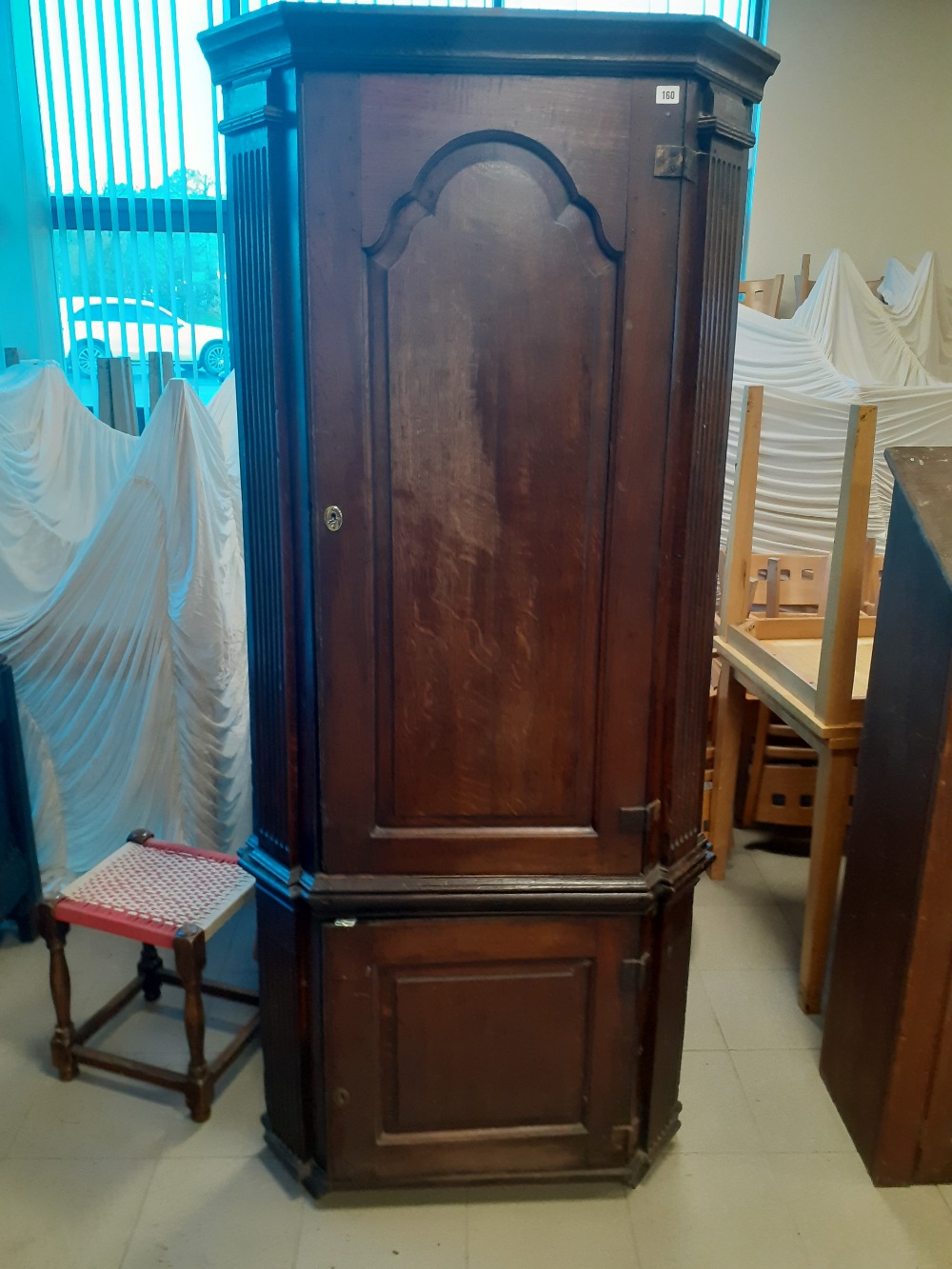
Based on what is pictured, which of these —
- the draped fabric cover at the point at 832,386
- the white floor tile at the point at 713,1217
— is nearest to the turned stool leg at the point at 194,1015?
the white floor tile at the point at 713,1217

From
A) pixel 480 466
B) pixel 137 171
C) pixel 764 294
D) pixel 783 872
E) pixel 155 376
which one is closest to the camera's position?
pixel 480 466

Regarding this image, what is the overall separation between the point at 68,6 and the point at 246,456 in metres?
3.90

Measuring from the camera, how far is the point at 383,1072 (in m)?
1.64

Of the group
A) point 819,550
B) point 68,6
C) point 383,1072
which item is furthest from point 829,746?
point 68,6

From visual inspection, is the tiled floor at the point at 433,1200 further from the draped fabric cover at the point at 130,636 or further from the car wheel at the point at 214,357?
the car wheel at the point at 214,357

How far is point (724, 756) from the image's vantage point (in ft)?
9.14

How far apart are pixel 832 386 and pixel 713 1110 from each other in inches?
115

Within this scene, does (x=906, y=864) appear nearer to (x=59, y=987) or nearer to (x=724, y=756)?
(x=724, y=756)

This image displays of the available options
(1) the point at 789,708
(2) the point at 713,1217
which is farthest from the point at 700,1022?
(1) the point at 789,708

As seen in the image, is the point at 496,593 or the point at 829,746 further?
the point at 829,746

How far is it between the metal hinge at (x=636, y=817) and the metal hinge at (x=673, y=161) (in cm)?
95

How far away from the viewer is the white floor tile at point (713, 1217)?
160 centimetres

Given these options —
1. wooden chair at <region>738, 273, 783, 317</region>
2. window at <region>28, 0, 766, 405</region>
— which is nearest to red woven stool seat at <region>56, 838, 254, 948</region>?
window at <region>28, 0, 766, 405</region>

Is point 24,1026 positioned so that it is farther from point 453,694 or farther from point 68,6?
point 68,6
